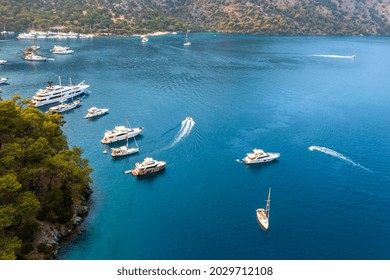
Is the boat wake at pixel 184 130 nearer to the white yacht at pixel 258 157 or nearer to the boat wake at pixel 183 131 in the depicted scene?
the boat wake at pixel 183 131

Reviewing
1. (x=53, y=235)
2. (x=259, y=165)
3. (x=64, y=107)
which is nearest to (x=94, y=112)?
(x=64, y=107)

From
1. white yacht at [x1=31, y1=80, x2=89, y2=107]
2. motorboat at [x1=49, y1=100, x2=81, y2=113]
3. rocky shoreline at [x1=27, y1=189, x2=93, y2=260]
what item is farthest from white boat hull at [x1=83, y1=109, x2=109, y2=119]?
rocky shoreline at [x1=27, y1=189, x2=93, y2=260]

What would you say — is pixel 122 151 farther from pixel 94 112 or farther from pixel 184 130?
pixel 94 112

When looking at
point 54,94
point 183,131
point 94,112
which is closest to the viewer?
point 183,131

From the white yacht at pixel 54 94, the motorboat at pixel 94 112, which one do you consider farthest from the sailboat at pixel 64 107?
the motorboat at pixel 94 112

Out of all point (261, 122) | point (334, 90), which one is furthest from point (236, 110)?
point (334, 90)

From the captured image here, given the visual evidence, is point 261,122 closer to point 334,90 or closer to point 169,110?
point 169,110
